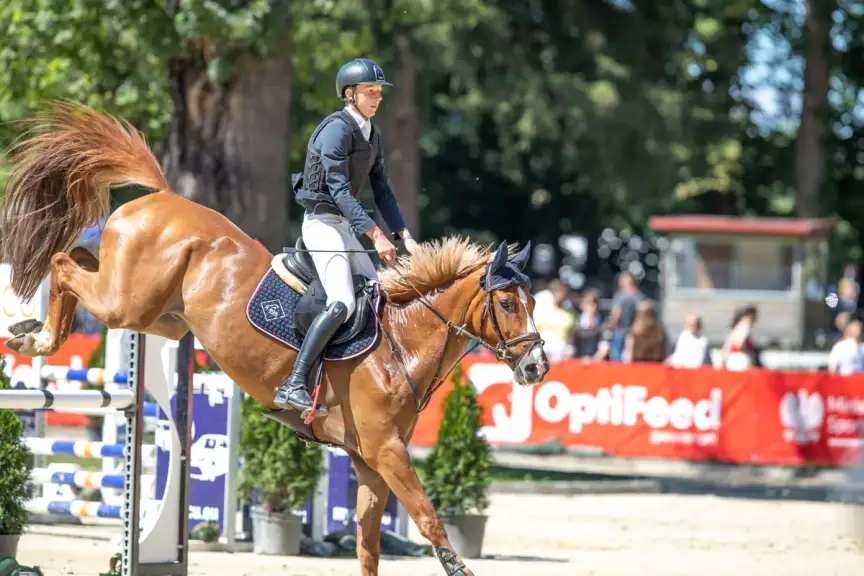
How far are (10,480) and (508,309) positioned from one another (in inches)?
137

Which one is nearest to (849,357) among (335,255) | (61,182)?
(335,255)

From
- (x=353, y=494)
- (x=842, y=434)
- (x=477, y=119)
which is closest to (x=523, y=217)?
(x=477, y=119)

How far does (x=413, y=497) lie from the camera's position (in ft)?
23.8

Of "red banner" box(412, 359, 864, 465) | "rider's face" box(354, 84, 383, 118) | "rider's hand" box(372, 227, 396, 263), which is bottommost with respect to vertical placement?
"red banner" box(412, 359, 864, 465)

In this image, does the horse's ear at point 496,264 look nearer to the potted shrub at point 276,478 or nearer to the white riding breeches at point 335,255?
the white riding breeches at point 335,255

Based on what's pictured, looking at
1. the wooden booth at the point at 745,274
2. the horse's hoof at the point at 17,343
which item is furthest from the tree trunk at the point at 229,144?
the wooden booth at the point at 745,274

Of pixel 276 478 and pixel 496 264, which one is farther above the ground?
pixel 496 264

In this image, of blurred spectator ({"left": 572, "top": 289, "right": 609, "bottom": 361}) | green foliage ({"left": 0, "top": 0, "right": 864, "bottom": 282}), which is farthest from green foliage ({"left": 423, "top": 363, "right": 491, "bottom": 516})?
blurred spectator ({"left": 572, "top": 289, "right": 609, "bottom": 361})

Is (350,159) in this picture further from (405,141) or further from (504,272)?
(405,141)

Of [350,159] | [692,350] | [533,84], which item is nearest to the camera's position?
[350,159]

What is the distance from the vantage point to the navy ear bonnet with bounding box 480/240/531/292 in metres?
7.50

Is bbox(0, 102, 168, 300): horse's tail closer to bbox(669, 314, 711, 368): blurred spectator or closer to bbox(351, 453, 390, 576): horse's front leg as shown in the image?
bbox(351, 453, 390, 576): horse's front leg

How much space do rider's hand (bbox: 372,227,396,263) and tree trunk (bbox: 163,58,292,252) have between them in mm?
7591

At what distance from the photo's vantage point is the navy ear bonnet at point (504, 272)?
7504mm
